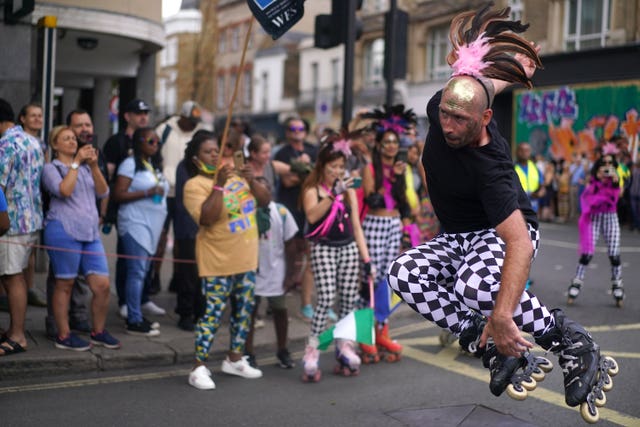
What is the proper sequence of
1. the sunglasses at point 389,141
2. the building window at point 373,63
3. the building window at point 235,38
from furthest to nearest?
the building window at point 235,38
the building window at point 373,63
the sunglasses at point 389,141

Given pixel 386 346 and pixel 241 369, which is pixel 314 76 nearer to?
pixel 386 346

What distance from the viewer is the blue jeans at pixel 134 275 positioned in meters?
6.99

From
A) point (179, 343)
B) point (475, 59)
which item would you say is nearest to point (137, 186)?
point (179, 343)

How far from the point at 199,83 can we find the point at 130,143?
2371 centimetres

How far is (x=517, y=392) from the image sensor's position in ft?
12.1

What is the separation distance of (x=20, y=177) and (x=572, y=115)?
2317 centimetres

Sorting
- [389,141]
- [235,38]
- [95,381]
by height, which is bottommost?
[95,381]

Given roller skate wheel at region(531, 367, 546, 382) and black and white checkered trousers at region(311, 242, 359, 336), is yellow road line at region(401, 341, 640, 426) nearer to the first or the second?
black and white checkered trousers at region(311, 242, 359, 336)

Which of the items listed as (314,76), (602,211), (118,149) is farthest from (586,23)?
(118,149)

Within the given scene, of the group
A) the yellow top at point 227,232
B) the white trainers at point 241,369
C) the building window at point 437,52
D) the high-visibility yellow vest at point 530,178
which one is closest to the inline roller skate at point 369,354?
the white trainers at point 241,369

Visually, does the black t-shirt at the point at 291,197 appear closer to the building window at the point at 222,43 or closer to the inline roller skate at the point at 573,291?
the inline roller skate at the point at 573,291

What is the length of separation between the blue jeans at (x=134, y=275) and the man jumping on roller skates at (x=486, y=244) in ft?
11.4

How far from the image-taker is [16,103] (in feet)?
28.1

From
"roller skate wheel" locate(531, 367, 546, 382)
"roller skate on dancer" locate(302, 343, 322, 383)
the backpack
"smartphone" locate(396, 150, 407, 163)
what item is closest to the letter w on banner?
"smartphone" locate(396, 150, 407, 163)
